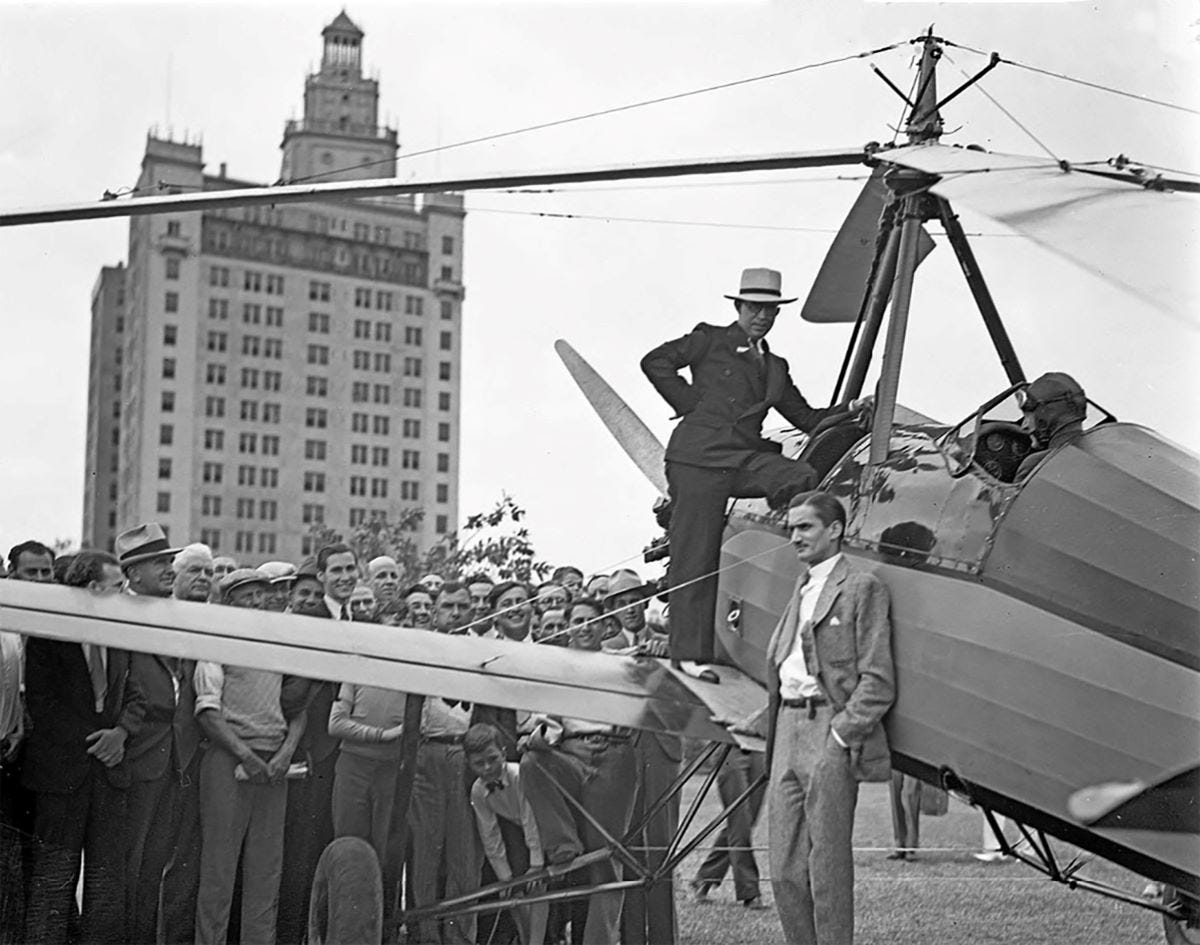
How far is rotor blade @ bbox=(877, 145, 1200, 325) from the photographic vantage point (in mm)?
4133

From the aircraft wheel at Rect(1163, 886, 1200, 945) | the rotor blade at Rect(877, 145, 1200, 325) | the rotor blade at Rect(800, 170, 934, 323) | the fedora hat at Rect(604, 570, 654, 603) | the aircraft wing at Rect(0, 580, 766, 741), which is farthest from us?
the rotor blade at Rect(800, 170, 934, 323)

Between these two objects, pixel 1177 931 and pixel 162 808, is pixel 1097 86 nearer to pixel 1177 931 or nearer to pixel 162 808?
pixel 1177 931

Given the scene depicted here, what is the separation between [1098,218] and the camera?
452cm

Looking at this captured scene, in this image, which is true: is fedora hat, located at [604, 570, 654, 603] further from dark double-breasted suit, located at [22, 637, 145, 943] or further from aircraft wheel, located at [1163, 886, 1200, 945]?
aircraft wheel, located at [1163, 886, 1200, 945]

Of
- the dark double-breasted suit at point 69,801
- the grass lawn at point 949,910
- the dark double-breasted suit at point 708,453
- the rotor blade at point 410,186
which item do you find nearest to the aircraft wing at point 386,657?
the dark double-breasted suit at point 708,453

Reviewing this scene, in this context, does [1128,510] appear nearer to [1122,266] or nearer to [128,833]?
[1122,266]

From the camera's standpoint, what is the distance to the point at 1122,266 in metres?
4.20

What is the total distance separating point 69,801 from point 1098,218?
485cm

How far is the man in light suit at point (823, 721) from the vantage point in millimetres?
5105

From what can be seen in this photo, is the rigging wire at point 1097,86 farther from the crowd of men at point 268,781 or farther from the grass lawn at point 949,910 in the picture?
the grass lawn at point 949,910

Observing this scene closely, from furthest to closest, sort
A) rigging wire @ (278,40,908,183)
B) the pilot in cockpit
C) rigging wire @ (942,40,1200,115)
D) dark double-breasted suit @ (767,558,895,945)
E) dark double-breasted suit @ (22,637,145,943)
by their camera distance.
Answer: rigging wire @ (278,40,908,183) → rigging wire @ (942,40,1200,115) → dark double-breasted suit @ (22,637,145,943) → the pilot in cockpit → dark double-breasted suit @ (767,558,895,945)

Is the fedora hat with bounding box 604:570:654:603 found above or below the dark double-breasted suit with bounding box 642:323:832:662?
below

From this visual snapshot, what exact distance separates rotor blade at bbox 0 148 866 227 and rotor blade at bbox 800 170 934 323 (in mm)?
1294

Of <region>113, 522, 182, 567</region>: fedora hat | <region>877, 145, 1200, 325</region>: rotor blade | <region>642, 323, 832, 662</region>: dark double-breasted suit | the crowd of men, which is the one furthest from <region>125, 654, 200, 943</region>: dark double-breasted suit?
<region>877, 145, 1200, 325</region>: rotor blade
